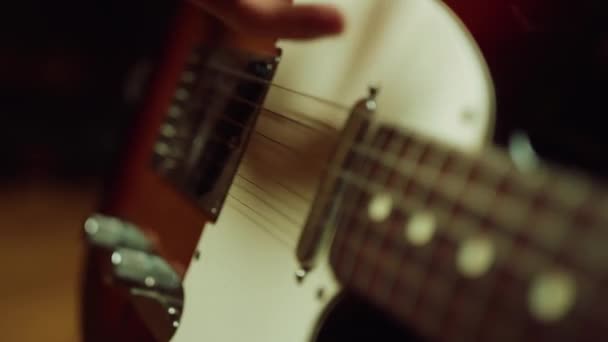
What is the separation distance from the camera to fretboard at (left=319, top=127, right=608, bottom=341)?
0.27m

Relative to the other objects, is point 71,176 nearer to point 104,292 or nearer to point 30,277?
point 30,277

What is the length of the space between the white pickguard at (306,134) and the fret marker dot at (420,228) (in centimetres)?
5

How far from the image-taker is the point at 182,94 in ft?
2.31

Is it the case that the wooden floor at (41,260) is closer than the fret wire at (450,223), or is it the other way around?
the fret wire at (450,223)

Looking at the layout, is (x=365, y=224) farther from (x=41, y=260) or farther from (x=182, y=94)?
(x=41, y=260)

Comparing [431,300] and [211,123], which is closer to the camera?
[431,300]

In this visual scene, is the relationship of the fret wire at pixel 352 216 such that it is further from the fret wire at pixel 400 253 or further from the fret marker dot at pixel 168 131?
the fret marker dot at pixel 168 131

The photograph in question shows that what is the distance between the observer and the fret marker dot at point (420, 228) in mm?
335

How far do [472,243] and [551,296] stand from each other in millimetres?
45

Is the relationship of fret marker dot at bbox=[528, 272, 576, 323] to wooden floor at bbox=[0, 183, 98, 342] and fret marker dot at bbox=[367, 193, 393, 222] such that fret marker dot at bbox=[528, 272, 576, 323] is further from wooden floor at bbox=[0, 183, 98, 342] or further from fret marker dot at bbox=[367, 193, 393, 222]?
wooden floor at bbox=[0, 183, 98, 342]

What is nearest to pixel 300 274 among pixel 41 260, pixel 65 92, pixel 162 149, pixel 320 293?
pixel 320 293

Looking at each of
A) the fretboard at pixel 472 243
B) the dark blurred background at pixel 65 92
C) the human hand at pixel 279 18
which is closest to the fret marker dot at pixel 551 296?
the fretboard at pixel 472 243

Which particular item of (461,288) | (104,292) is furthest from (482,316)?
(104,292)

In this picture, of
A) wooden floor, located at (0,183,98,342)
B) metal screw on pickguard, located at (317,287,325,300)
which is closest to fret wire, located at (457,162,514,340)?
metal screw on pickguard, located at (317,287,325,300)
